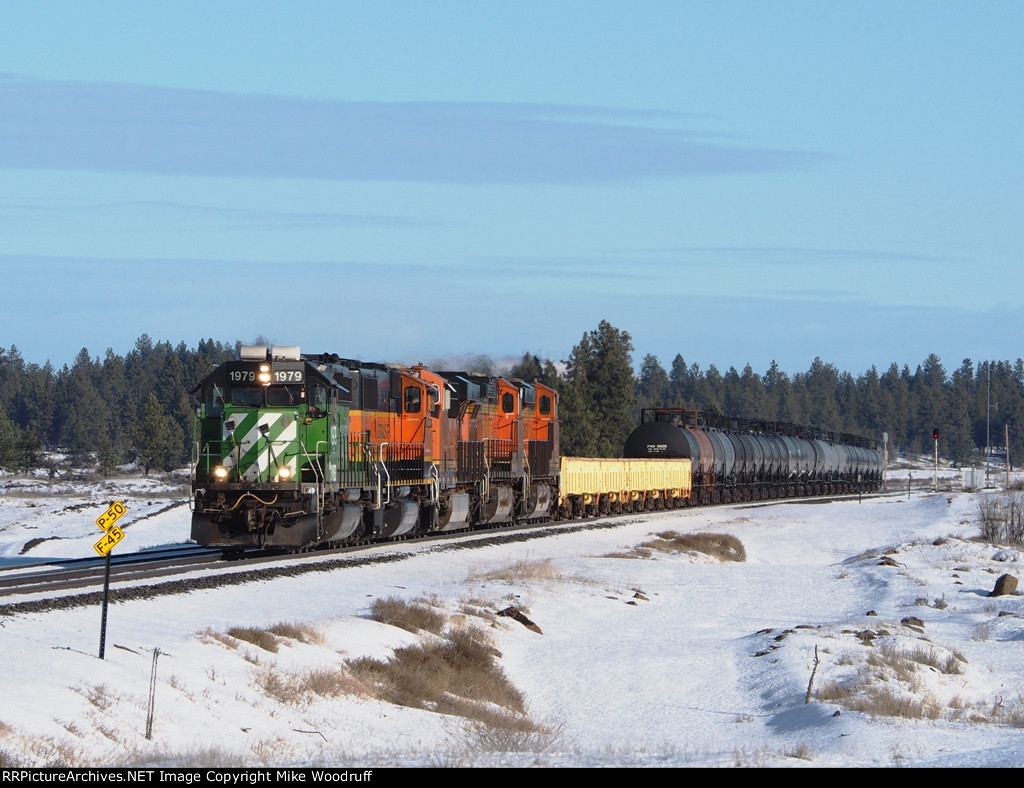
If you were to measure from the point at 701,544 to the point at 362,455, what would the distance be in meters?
13.5

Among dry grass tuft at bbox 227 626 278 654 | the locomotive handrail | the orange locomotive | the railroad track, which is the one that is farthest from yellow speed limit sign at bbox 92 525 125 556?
the locomotive handrail

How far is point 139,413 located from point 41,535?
394ft

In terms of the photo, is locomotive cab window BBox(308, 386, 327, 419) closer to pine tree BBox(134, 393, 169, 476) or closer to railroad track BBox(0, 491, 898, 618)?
railroad track BBox(0, 491, 898, 618)

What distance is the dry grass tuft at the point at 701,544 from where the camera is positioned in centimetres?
3531

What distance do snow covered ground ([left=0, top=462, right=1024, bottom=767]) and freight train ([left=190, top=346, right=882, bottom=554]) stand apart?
1.57 metres

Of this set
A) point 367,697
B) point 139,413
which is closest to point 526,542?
point 367,697

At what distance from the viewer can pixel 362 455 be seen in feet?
86.4

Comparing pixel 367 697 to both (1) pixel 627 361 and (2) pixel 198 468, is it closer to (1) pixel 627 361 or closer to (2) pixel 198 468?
(2) pixel 198 468

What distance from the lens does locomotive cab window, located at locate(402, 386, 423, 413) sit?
1155 inches

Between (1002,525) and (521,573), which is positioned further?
(1002,525)

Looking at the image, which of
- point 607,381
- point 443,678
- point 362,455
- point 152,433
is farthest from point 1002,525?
point 152,433

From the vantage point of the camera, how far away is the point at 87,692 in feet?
40.2

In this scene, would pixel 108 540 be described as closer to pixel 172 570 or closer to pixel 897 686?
pixel 172 570

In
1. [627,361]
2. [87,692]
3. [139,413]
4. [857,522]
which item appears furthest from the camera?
[139,413]
